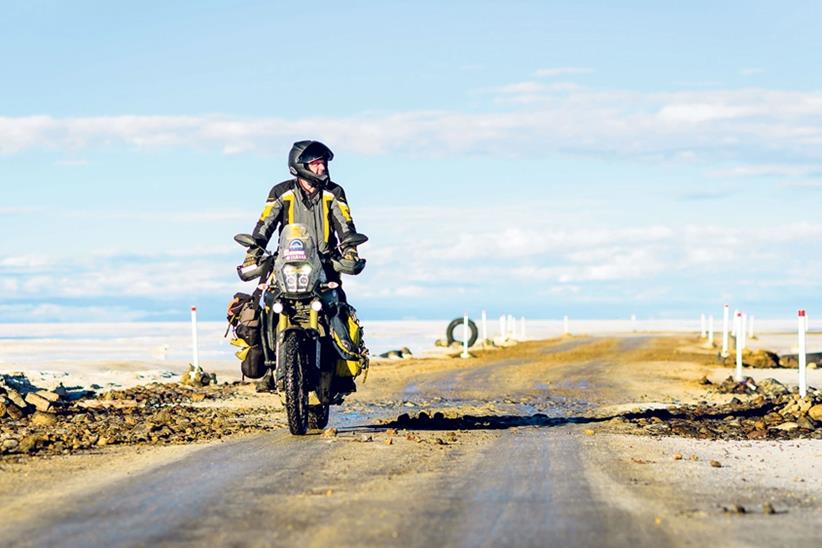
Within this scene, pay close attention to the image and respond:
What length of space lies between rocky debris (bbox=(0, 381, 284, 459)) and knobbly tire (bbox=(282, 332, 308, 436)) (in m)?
1.23

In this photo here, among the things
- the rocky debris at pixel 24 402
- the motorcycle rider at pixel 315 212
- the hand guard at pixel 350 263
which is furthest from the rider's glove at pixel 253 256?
the rocky debris at pixel 24 402

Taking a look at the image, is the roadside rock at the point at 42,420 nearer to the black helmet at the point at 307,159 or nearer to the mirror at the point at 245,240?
the mirror at the point at 245,240

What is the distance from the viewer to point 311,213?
14.3 metres

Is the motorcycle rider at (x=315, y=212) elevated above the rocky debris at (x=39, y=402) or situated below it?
above

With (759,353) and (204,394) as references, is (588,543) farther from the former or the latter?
(759,353)

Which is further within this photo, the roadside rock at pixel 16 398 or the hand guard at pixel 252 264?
the roadside rock at pixel 16 398

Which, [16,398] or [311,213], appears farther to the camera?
[16,398]

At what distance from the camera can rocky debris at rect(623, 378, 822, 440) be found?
15.6 meters

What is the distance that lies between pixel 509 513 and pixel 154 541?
2.31 metres

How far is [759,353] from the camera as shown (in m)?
38.7

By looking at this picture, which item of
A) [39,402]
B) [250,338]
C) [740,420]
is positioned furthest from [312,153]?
[39,402]

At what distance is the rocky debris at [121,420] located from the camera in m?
13.9

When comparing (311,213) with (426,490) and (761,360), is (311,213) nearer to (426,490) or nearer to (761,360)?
(426,490)

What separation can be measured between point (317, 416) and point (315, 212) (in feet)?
7.39
